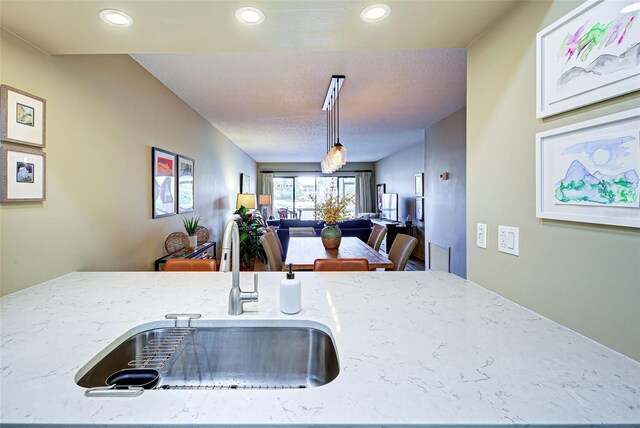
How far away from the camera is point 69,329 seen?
3.40 ft

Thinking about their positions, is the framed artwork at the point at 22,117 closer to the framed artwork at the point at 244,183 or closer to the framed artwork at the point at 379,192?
the framed artwork at the point at 244,183

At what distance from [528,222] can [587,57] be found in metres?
0.57

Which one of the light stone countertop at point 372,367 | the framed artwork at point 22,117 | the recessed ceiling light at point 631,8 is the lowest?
the light stone countertop at point 372,367

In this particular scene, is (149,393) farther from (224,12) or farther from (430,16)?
(430,16)

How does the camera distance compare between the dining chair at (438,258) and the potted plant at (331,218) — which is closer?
the potted plant at (331,218)

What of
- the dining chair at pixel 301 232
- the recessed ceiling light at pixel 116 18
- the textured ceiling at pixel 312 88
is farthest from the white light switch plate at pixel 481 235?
the dining chair at pixel 301 232

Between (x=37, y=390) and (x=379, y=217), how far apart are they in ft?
30.2

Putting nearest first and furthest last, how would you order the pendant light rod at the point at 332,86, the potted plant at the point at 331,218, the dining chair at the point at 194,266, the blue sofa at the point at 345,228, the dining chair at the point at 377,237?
the dining chair at the point at 194,266 → the pendant light rod at the point at 332,86 → the potted plant at the point at 331,218 → the dining chair at the point at 377,237 → the blue sofa at the point at 345,228

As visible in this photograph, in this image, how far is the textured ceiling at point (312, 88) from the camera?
2760 millimetres

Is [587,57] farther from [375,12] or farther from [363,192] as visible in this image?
[363,192]

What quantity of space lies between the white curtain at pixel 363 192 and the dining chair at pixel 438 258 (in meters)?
5.28

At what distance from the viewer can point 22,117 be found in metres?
1.51

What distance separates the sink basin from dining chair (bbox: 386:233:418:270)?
1.87 metres

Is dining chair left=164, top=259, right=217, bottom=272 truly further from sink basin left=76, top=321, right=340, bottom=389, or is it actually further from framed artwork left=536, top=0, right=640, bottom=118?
framed artwork left=536, top=0, right=640, bottom=118
